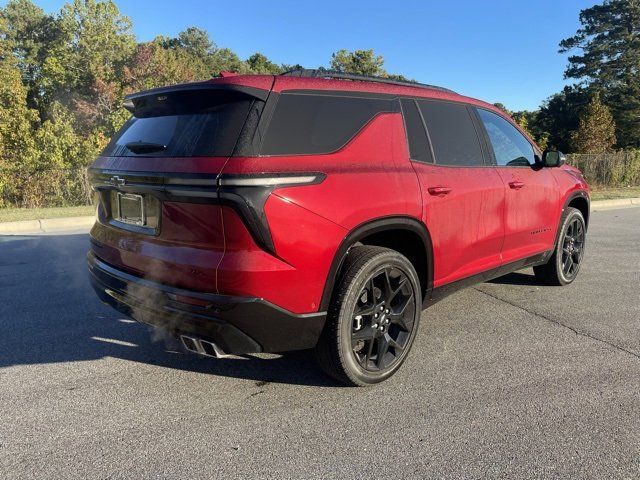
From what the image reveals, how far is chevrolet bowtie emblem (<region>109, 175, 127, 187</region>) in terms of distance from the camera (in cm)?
284

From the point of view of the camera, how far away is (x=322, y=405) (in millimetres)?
2781

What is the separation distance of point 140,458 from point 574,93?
139 ft

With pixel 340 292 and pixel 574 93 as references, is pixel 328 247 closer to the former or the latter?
pixel 340 292

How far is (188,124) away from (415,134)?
5.05 feet

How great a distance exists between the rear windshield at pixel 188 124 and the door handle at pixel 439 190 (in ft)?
4.52

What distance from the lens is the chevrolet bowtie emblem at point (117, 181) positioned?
284 centimetres

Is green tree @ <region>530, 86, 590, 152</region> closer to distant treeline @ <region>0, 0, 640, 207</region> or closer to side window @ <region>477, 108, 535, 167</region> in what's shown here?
distant treeline @ <region>0, 0, 640, 207</region>

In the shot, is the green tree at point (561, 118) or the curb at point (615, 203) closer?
the curb at point (615, 203)

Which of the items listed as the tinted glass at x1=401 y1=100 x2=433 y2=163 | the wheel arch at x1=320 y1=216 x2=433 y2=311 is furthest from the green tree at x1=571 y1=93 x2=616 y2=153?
the wheel arch at x1=320 y1=216 x2=433 y2=311

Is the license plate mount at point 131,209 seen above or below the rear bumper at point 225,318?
above

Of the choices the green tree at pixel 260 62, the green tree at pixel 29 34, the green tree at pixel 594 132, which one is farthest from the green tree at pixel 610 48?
the green tree at pixel 29 34

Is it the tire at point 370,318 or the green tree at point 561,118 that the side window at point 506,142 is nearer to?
the tire at point 370,318

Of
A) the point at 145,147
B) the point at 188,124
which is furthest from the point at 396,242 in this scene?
the point at 145,147

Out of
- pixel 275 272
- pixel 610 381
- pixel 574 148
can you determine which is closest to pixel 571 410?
pixel 610 381
